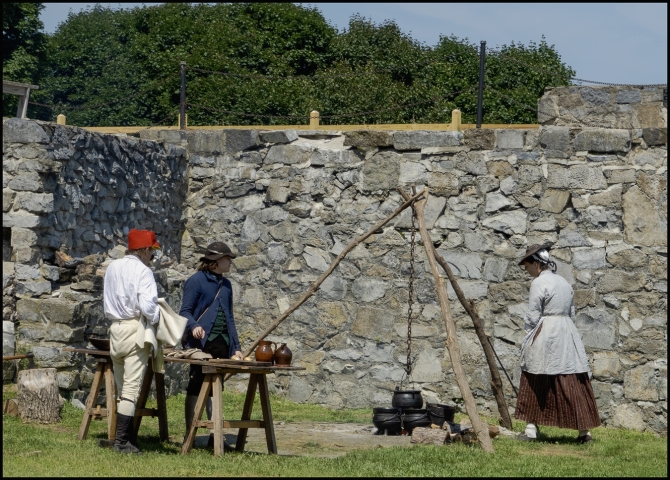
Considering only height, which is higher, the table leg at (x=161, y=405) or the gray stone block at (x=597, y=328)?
the gray stone block at (x=597, y=328)

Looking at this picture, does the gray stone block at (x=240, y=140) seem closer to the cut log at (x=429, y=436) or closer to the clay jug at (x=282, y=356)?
the clay jug at (x=282, y=356)

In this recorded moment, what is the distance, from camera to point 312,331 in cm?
985

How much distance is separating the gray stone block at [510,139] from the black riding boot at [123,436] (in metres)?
4.37

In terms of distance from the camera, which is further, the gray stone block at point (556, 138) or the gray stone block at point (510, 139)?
the gray stone block at point (510, 139)

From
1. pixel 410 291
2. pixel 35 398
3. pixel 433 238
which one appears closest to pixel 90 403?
pixel 35 398

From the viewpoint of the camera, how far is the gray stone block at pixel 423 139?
31.0 ft

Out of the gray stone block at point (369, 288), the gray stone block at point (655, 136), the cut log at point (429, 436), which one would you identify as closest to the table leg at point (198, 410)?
the cut log at point (429, 436)

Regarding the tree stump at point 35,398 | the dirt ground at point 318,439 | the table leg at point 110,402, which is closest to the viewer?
the table leg at point 110,402

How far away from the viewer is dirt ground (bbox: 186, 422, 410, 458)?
7191 millimetres

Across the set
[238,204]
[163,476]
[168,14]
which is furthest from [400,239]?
[168,14]

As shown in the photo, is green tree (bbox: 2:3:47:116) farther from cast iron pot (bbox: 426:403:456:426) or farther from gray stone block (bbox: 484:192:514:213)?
cast iron pot (bbox: 426:403:456:426)

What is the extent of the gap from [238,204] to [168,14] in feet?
62.0

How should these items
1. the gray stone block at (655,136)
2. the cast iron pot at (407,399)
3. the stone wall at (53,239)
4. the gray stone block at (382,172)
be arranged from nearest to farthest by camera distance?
the stone wall at (53,239)
the cast iron pot at (407,399)
the gray stone block at (655,136)
the gray stone block at (382,172)

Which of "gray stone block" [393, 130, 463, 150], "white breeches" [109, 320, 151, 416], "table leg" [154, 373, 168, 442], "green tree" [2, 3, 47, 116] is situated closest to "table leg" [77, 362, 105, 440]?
"table leg" [154, 373, 168, 442]
